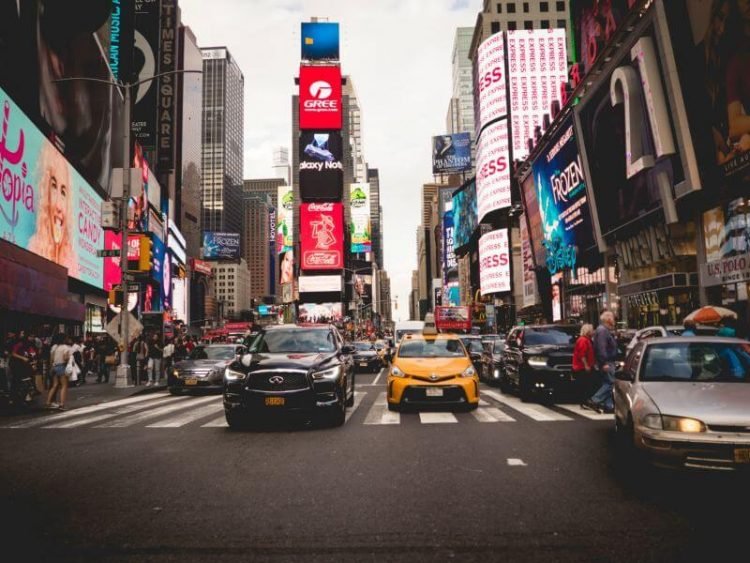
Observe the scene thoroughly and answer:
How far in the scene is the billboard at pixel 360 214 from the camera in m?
153

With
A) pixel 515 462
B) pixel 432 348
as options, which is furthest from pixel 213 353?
pixel 515 462

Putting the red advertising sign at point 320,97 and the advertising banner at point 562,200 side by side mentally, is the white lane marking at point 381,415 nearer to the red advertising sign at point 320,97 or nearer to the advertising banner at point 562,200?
the advertising banner at point 562,200

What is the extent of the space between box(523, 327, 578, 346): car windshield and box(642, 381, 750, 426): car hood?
26.2 ft

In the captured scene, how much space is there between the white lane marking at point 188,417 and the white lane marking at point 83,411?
94.7 inches

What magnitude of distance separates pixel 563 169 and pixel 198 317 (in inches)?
4622

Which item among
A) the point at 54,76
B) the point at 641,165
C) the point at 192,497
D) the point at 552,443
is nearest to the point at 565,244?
the point at 641,165

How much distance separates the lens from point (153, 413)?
1335 centimetres

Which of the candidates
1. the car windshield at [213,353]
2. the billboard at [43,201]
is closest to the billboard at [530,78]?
the billboard at [43,201]

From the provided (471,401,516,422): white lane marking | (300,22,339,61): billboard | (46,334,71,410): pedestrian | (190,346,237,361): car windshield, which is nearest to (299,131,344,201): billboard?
(300,22,339,61): billboard

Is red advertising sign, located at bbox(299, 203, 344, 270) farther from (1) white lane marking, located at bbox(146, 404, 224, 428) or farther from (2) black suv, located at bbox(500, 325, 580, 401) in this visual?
(1) white lane marking, located at bbox(146, 404, 224, 428)

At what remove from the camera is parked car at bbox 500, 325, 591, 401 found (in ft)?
45.1

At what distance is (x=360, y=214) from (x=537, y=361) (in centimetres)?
14205

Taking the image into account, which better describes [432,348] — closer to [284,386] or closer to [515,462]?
[284,386]

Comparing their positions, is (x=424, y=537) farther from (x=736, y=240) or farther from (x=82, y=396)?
(x=736, y=240)
